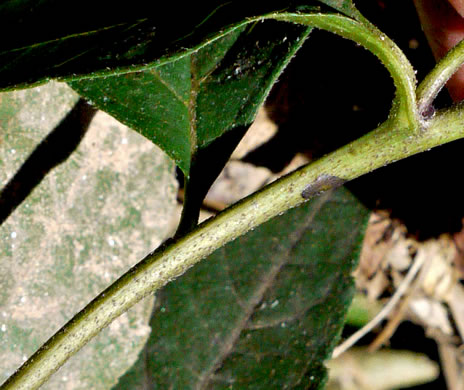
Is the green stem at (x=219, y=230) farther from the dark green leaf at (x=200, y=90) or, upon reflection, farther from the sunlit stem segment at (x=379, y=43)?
the dark green leaf at (x=200, y=90)

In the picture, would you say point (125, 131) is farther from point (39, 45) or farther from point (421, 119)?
point (421, 119)

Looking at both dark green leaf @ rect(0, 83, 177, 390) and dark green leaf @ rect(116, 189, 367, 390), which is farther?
dark green leaf @ rect(116, 189, 367, 390)

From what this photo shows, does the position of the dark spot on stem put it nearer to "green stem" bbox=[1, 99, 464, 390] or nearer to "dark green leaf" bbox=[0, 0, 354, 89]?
"green stem" bbox=[1, 99, 464, 390]

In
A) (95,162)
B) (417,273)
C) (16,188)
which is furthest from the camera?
(417,273)

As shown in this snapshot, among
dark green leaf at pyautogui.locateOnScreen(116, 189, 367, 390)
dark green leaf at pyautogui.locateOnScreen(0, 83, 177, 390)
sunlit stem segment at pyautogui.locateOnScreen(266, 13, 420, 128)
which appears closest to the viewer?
sunlit stem segment at pyautogui.locateOnScreen(266, 13, 420, 128)

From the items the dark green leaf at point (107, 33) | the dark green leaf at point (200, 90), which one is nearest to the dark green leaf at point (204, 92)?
the dark green leaf at point (200, 90)

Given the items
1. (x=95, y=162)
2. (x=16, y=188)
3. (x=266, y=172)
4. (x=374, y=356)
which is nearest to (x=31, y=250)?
(x=16, y=188)

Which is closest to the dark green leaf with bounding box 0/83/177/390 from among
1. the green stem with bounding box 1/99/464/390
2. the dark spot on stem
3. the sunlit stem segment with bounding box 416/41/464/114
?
the green stem with bounding box 1/99/464/390
